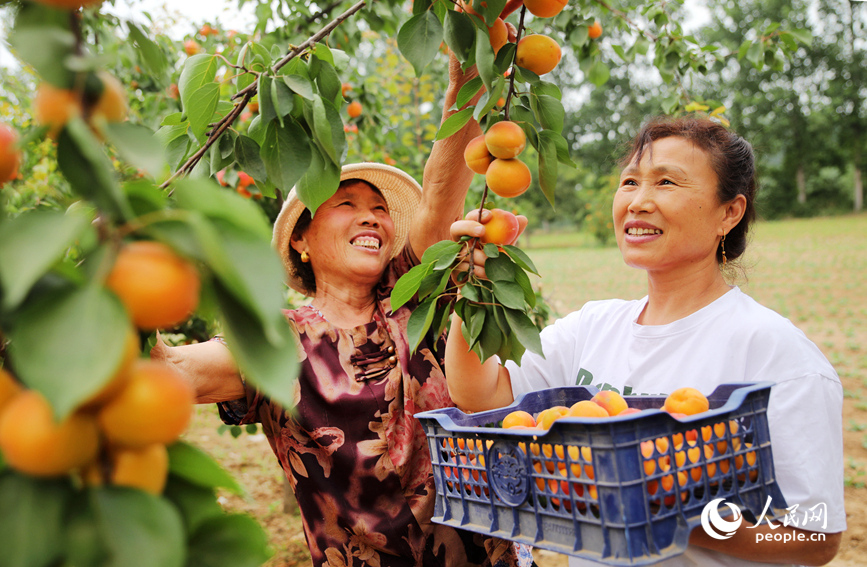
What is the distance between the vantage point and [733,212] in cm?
181

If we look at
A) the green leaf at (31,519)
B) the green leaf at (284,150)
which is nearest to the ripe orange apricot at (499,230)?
the green leaf at (284,150)

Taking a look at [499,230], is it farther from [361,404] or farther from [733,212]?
[733,212]

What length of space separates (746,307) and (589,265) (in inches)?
622

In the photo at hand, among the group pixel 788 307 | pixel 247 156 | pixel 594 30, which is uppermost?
pixel 594 30

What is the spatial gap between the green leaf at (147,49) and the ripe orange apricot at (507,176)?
0.63 metres

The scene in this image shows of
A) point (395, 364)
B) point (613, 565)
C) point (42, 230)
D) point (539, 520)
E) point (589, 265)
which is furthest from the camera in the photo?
point (589, 265)

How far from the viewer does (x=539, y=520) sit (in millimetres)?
1140

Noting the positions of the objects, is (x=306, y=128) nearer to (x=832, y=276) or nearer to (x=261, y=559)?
(x=261, y=559)

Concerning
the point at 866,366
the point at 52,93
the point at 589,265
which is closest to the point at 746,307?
the point at 52,93

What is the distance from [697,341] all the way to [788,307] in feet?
31.4

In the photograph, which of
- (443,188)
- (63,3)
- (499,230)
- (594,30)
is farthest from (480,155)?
(594,30)

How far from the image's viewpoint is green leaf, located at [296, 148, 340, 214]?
3.80 feet

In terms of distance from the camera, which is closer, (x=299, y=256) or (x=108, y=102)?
(x=108, y=102)

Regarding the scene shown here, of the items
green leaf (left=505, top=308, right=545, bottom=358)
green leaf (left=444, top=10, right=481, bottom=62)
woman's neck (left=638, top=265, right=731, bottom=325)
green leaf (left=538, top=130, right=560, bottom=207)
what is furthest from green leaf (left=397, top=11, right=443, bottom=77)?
woman's neck (left=638, top=265, right=731, bottom=325)
